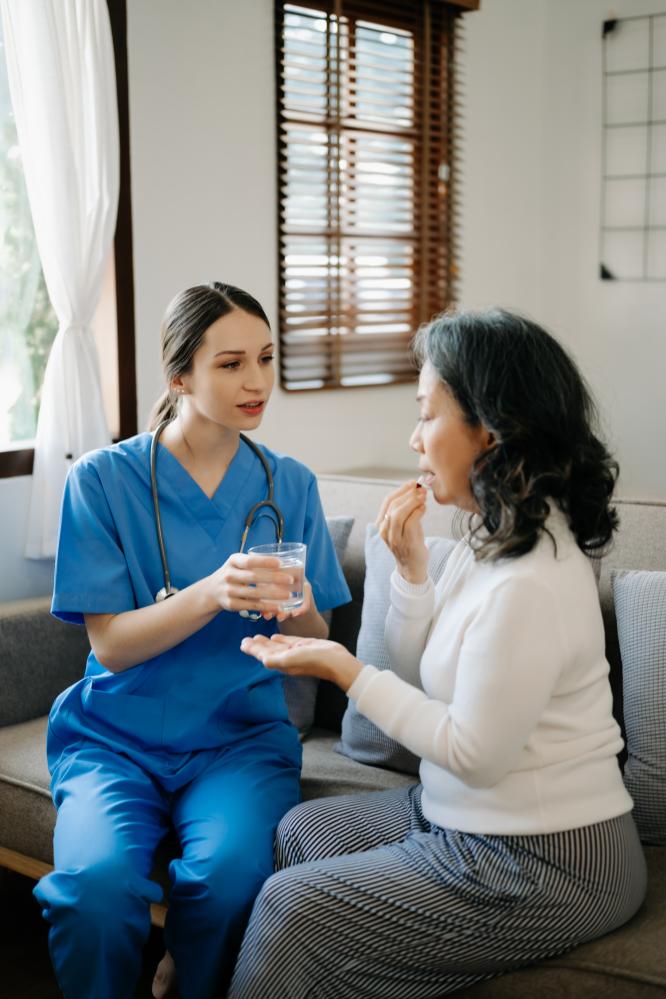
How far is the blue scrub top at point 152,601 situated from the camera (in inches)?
74.8

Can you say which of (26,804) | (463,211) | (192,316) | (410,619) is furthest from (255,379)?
(463,211)

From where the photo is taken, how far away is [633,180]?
4.48 m

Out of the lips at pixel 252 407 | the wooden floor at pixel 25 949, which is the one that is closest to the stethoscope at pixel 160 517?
the lips at pixel 252 407

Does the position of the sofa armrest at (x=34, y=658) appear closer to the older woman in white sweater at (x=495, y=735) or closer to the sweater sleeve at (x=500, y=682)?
the older woman in white sweater at (x=495, y=735)

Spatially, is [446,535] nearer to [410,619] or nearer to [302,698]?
[302,698]

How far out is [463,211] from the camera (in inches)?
171

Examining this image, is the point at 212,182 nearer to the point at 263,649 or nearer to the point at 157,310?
the point at 157,310

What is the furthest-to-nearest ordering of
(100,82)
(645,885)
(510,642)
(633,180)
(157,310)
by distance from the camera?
(633,180) < (157,310) < (100,82) < (645,885) < (510,642)

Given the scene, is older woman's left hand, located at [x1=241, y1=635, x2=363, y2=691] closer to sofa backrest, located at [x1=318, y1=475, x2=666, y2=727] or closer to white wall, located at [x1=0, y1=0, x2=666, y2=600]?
sofa backrest, located at [x1=318, y1=475, x2=666, y2=727]

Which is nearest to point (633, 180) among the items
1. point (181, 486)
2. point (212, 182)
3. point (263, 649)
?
point (212, 182)

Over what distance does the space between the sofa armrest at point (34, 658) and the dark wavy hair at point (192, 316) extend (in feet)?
2.32

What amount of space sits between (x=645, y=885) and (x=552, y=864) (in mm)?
187

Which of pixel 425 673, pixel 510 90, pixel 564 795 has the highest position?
pixel 510 90

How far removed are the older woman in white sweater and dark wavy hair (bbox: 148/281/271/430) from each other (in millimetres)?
504
